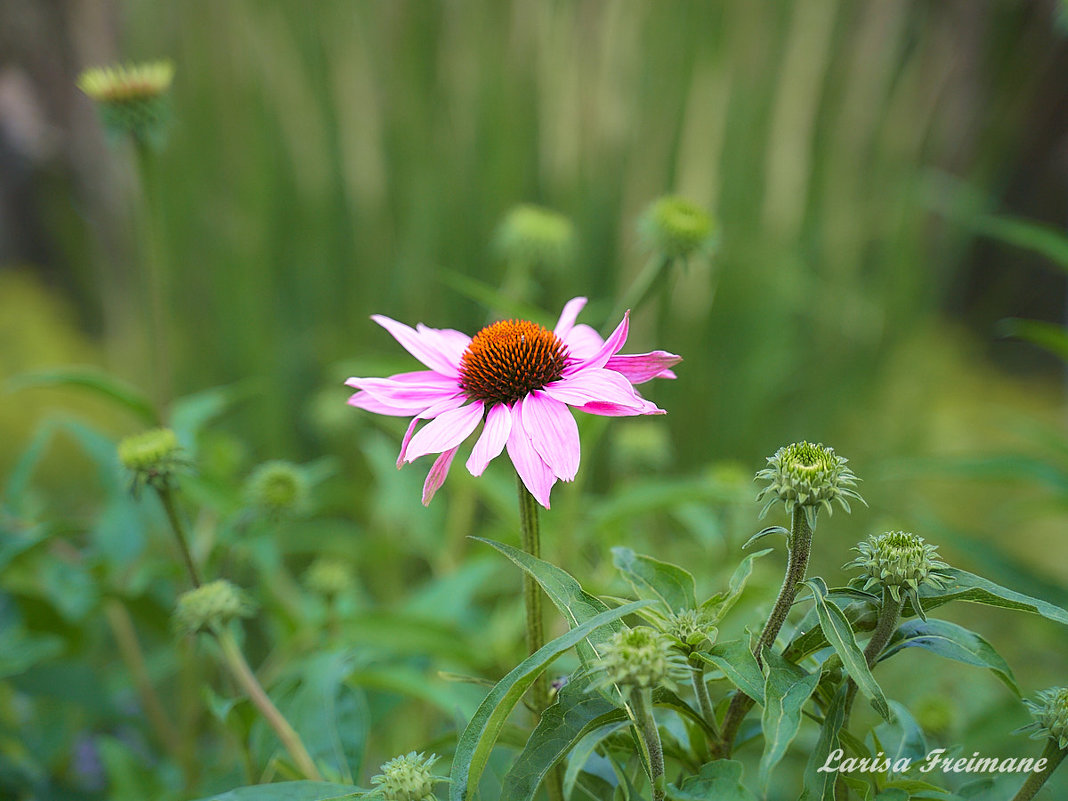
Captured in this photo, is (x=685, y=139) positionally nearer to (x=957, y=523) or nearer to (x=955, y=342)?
(x=957, y=523)

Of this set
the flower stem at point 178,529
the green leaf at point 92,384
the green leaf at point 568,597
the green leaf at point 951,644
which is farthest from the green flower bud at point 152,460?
the green leaf at point 951,644

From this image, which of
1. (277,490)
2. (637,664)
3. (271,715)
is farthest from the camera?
(277,490)

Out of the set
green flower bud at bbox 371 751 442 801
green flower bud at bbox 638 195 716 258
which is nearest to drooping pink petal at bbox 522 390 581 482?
green flower bud at bbox 371 751 442 801

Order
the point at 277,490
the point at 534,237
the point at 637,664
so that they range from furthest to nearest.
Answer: the point at 534,237 → the point at 277,490 → the point at 637,664

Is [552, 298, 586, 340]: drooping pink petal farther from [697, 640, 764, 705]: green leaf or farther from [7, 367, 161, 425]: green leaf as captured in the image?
[7, 367, 161, 425]: green leaf

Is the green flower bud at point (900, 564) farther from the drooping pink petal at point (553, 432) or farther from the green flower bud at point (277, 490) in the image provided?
the green flower bud at point (277, 490)

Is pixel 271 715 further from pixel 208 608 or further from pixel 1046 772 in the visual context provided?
pixel 1046 772

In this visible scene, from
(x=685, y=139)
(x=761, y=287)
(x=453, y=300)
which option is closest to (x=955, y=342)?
(x=761, y=287)

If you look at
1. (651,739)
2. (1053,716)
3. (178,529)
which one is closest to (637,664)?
(651,739)
